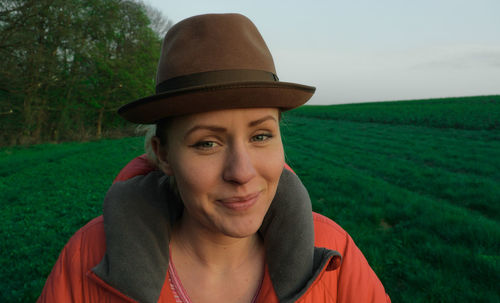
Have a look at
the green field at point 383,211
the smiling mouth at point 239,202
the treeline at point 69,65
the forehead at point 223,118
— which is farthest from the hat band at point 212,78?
the treeline at point 69,65

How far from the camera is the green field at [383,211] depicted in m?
3.55

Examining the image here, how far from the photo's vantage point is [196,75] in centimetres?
126

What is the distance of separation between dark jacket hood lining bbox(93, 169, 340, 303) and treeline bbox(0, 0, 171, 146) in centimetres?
1646

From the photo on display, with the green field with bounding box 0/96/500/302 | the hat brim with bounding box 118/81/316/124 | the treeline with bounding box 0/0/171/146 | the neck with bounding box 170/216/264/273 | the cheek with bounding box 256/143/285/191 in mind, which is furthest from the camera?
the treeline with bounding box 0/0/171/146

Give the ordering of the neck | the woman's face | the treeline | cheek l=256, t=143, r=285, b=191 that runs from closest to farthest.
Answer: the woman's face → cheek l=256, t=143, r=285, b=191 → the neck → the treeline

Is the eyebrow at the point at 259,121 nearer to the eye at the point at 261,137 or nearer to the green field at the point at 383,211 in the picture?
the eye at the point at 261,137

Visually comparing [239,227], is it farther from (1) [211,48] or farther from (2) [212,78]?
(1) [211,48]

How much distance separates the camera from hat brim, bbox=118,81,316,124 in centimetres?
119

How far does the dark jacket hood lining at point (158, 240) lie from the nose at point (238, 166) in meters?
0.43

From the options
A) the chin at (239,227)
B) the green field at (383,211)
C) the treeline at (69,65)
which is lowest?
the green field at (383,211)

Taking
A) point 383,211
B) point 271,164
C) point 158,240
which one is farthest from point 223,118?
point 383,211

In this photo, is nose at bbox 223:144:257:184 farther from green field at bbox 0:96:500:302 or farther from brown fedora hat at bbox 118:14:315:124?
green field at bbox 0:96:500:302

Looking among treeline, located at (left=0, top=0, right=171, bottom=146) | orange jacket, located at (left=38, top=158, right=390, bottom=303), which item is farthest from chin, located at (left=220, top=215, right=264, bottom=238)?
treeline, located at (left=0, top=0, right=171, bottom=146)

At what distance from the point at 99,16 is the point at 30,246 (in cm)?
1973
